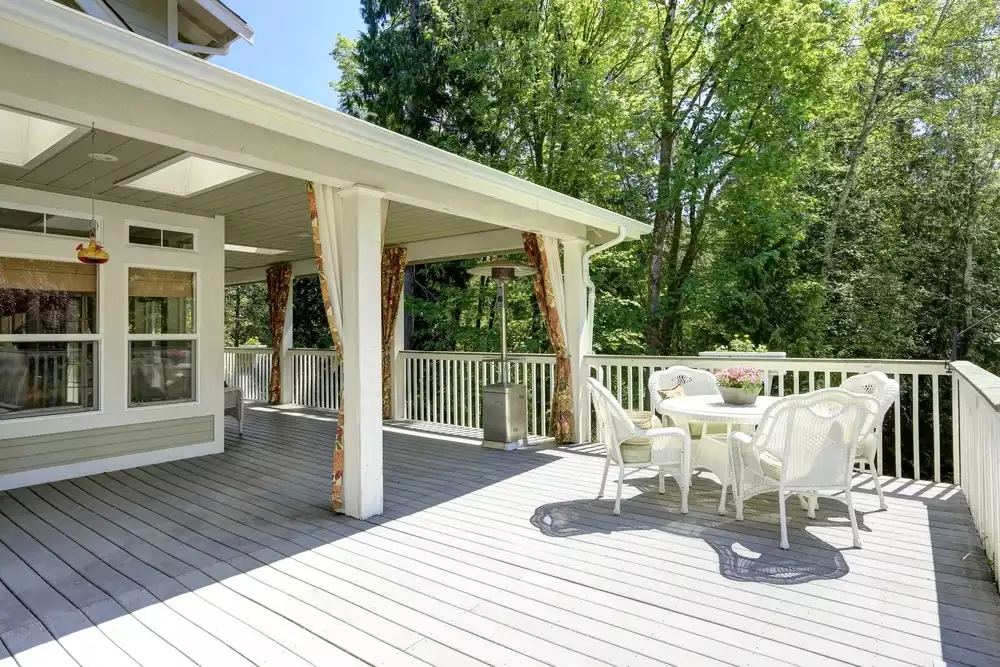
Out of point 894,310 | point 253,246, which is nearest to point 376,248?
point 253,246

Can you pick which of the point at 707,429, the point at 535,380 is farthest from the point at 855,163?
the point at 707,429

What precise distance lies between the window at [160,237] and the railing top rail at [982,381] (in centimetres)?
618

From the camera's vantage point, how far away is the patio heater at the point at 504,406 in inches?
233

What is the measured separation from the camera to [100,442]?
502cm

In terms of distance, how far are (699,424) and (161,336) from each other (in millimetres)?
5014

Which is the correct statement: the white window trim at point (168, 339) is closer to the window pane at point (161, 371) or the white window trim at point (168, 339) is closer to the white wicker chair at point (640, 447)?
the window pane at point (161, 371)

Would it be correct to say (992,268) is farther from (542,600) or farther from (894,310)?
(542,600)

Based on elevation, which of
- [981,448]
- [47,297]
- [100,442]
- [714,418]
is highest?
[47,297]

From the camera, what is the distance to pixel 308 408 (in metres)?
9.02

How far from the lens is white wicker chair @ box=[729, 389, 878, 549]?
310 centimetres

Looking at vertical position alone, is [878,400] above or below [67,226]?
below

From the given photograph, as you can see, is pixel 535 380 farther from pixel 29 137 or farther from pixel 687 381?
pixel 29 137

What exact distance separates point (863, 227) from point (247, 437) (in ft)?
41.0

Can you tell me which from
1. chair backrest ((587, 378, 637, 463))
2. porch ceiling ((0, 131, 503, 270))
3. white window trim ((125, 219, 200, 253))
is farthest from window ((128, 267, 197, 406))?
chair backrest ((587, 378, 637, 463))
